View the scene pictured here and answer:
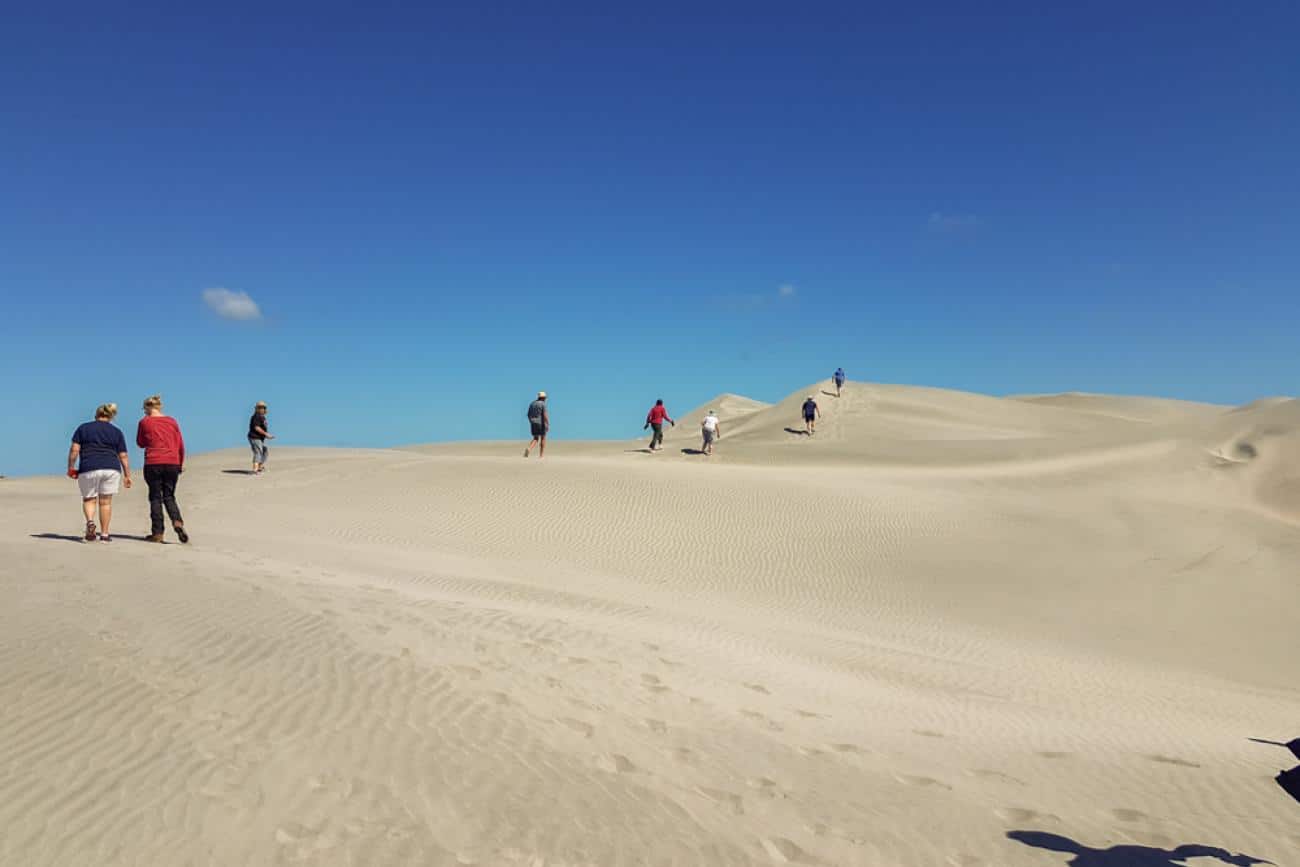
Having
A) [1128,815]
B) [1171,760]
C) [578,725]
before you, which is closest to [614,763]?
[578,725]

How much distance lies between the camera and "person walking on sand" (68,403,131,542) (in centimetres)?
988

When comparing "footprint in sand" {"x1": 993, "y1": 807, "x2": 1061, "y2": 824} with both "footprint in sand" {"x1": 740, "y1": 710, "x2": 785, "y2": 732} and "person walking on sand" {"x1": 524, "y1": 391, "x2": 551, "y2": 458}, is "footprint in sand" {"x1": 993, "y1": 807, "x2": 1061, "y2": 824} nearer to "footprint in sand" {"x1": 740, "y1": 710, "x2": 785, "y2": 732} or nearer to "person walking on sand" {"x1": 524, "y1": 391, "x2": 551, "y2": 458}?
"footprint in sand" {"x1": 740, "y1": 710, "x2": 785, "y2": 732}

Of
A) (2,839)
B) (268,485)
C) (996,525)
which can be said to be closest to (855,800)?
(2,839)

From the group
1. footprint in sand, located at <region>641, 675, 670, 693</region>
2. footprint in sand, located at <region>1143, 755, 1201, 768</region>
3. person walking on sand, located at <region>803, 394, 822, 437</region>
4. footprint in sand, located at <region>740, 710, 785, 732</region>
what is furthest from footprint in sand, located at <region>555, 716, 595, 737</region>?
person walking on sand, located at <region>803, 394, 822, 437</region>

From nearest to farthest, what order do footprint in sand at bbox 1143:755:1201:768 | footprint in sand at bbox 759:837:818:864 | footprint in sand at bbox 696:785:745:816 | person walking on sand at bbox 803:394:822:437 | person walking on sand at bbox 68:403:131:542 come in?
footprint in sand at bbox 759:837:818:864 < footprint in sand at bbox 696:785:745:816 < footprint in sand at bbox 1143:755:1201:768 < person walking on sand at bbox 68:403:131:542 < person walking on sand at bbox 803:394:822:437

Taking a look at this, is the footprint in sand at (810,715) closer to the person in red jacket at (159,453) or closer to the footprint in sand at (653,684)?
the footprint in sand at (653,684)

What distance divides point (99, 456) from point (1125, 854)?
35.7 ft

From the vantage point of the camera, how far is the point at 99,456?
392 inches

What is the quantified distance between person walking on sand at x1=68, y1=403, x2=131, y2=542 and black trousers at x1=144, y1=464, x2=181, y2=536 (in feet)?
0.96

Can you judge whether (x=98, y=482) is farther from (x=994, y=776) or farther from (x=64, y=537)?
(x=994, y=776)

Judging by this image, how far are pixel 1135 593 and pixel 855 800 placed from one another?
452 inches

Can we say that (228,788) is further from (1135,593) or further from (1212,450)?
(1212,450)

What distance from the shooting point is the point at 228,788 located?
3.81 meters

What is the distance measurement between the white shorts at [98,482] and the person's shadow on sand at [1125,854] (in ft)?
33.6
